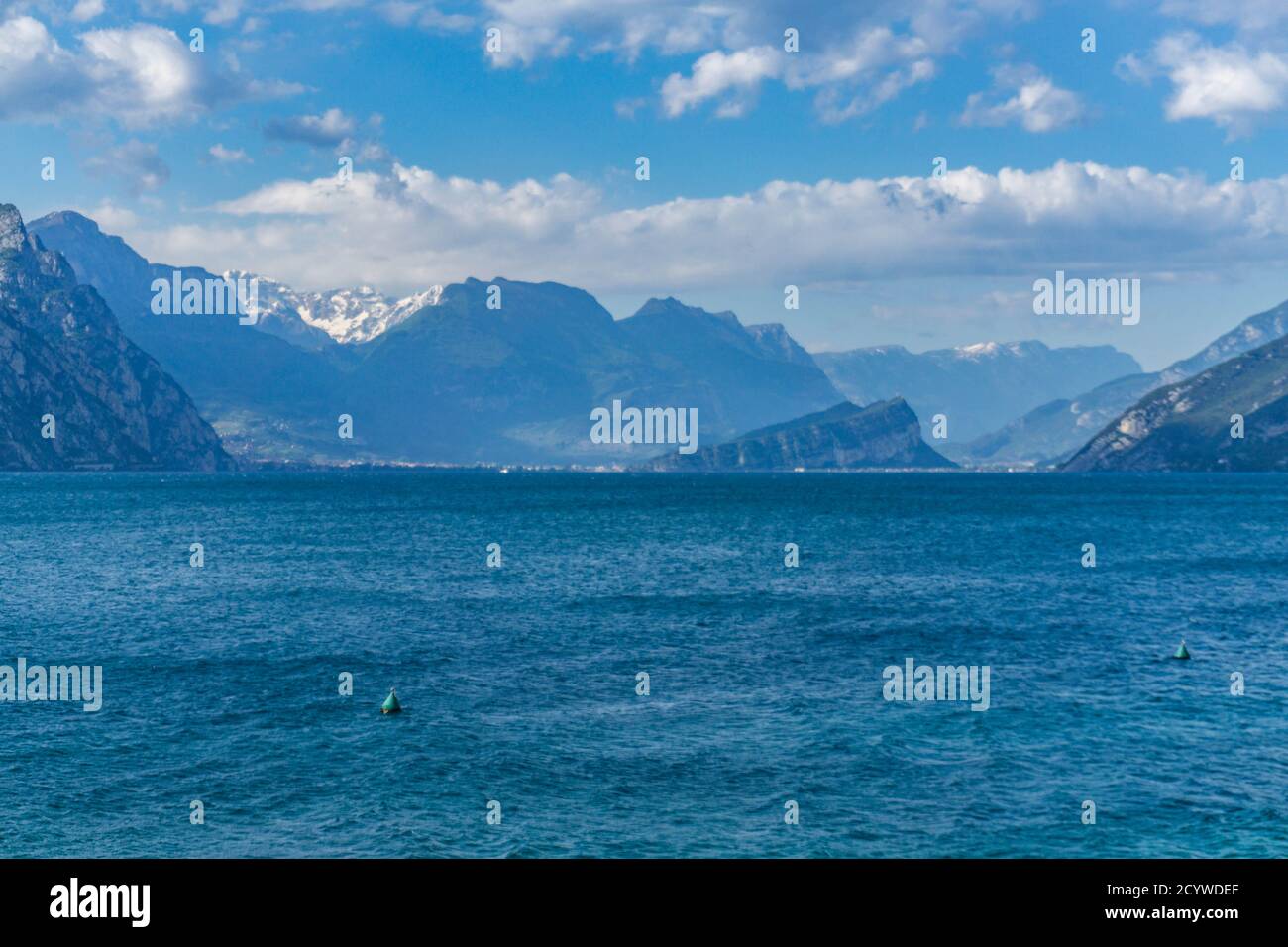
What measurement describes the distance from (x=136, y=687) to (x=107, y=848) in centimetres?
2900

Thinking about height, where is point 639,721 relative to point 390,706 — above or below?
below

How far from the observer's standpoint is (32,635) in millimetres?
89438

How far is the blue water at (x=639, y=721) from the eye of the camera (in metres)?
44.8

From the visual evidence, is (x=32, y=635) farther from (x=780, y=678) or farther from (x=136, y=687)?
(x=780, y=678)

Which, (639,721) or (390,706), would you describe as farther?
(390,706)

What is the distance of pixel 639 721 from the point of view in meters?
60.6

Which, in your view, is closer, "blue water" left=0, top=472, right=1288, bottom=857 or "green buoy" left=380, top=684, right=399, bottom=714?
"blue water" left=0, top=472, right=1288, bottom=857

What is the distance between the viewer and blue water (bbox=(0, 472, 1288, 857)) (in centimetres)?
4475

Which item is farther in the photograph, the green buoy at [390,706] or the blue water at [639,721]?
the green buoy at [390,706]

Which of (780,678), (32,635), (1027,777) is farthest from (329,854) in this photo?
(32,635)
